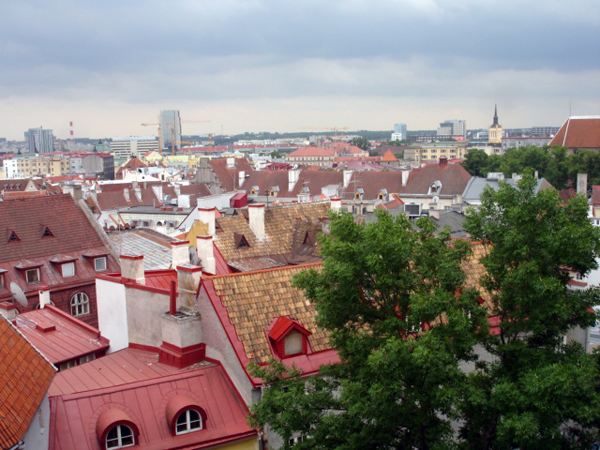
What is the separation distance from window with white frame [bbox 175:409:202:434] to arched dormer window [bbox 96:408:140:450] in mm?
1187

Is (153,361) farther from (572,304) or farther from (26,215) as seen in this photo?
(26,215)

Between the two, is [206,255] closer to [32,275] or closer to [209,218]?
[209,218]

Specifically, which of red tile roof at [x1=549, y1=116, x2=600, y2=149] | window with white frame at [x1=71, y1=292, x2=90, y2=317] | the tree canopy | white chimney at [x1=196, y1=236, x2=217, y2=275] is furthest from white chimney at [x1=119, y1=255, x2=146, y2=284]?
red tile roof at [x1=549, y1=116, x2=600, y2=149]

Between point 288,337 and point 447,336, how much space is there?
630 cm

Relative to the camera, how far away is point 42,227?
1359 inches

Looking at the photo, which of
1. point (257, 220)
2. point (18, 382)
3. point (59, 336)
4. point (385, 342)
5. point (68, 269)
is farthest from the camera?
point (68, 269)

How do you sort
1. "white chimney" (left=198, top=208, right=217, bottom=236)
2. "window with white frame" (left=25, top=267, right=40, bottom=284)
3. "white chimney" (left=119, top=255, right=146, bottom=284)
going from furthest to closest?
"window with white frame" (left=25, top=267, right=40, bottom=284) < "white chimney" (left=198, top=208, right=217, bottom=236) < "white chimney" (left=119, top=255, right=146, bottom=284)

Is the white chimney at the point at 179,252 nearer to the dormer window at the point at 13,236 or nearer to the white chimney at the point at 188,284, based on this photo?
the white chimney at the point at 188,284

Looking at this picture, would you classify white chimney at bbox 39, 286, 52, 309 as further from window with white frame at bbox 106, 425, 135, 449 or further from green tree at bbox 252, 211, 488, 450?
green tree at bbox 252, 211, 488, 450

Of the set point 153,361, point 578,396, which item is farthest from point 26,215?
point 578,396

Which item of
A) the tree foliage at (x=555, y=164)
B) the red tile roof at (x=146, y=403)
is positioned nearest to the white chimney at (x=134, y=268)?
the red tile roof at (x=146, y=403)

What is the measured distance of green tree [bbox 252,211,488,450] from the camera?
14.2 metres

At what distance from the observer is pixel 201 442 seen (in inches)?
693

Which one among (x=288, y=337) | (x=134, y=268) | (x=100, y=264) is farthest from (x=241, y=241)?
(x=288, y=337)
